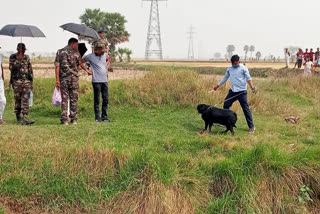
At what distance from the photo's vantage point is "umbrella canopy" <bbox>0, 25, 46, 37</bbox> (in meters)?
6.82

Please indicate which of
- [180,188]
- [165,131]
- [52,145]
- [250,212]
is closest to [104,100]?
[165,131]

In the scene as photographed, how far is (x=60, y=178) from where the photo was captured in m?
4.95

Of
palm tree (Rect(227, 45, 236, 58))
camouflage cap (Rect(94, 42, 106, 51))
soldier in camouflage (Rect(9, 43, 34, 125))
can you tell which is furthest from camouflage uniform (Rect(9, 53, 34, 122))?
palm tree (Rect(227, 45, 236, 58))

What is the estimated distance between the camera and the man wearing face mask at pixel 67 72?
6.63m

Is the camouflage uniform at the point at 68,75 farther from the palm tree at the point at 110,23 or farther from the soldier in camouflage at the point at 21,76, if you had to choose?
the palm tree at the point at 110,23

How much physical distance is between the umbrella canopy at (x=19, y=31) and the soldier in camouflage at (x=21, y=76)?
0.95 feet

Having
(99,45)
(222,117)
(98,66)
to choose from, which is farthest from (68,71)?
(222,117)

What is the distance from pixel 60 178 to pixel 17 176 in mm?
617

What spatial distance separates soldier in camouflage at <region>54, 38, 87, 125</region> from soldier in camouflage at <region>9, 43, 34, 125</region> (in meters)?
0.75

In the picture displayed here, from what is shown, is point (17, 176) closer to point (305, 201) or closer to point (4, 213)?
point (4, 213)

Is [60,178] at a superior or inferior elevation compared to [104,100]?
inferior

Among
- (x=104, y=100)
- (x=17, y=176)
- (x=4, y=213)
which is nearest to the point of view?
(x=4, y=213)

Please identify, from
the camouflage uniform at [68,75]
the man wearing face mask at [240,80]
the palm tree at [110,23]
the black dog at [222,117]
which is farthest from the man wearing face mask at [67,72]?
the palm tree at [110,23]

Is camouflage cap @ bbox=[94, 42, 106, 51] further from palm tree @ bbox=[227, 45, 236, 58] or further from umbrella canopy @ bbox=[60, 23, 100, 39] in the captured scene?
palm tree @ bbox=[227, 45, 236, 58]
